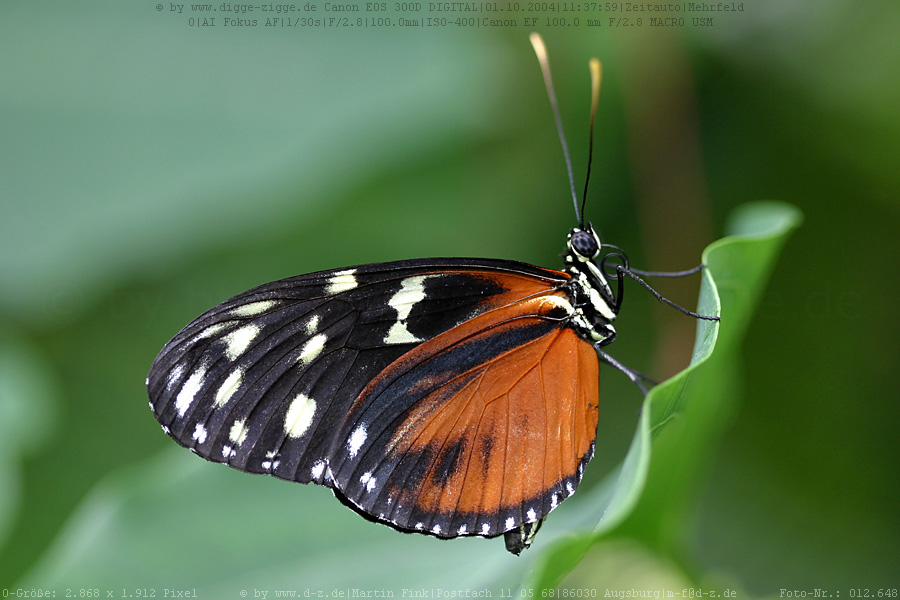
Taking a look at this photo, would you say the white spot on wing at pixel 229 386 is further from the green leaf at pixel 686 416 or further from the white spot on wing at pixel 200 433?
the green leaf at pixel 686 416

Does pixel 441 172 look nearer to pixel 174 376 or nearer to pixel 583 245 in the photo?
pixel 583 245

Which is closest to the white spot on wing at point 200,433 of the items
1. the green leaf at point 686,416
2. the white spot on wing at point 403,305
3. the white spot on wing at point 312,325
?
the white spot on wing at point 312,325

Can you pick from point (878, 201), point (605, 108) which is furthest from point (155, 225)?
point (878, 201)

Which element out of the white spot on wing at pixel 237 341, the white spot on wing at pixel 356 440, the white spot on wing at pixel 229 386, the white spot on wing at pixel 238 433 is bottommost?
the white spot on wing at pixel 356 440

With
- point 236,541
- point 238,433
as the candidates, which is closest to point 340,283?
point 238,433

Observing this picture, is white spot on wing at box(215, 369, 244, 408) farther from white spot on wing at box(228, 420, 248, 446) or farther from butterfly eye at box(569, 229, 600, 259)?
butterfly eye at box(569, 229, 600, 259)

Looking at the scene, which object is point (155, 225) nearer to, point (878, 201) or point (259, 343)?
point (259, 343)

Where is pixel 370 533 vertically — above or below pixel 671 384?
below
